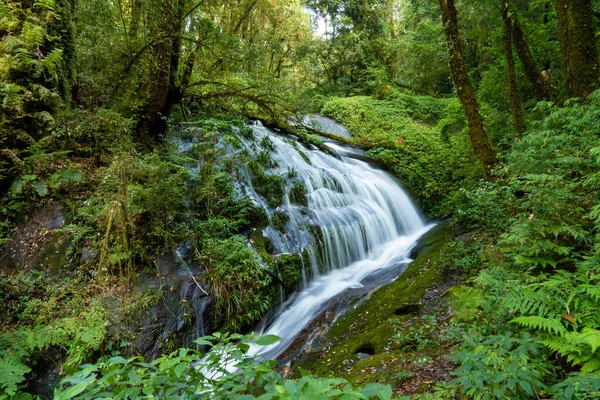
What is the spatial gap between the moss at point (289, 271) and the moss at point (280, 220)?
25.9 inches

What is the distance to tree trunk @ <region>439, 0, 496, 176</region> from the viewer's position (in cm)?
645

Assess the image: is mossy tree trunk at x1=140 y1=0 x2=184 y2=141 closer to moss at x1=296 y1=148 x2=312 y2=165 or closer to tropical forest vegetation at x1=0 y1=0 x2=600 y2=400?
tropical forest vegetation at x1=0 y1=0 x2=600 y2=400

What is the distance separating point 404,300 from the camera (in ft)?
15.8

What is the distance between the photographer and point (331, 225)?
762 centimetres

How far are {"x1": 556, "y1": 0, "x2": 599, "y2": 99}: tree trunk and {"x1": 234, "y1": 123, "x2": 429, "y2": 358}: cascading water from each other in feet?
14.0

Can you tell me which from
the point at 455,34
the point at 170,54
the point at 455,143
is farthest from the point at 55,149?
the point at 455,143

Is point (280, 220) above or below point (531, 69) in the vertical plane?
below

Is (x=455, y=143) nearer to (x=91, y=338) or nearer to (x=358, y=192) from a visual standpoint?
(x=358, y=192)

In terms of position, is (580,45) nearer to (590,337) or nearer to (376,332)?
(590,337)

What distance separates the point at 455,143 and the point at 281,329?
7.84m

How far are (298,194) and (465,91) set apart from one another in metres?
4.09

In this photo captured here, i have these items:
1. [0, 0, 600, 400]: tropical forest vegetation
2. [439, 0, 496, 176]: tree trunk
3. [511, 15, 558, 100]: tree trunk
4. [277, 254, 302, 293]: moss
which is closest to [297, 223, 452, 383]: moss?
[0, 0, 600, 400]: tropical forest vegetation

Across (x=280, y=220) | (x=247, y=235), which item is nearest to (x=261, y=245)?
(x=247, y=235)

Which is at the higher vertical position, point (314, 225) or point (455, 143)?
point (455, 143)
